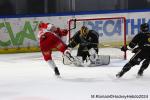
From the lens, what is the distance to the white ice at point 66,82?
5.34m

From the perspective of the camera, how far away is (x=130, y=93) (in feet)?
17.3

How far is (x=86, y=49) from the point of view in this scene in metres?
8.03

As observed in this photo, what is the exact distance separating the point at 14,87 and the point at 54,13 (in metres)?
4.61

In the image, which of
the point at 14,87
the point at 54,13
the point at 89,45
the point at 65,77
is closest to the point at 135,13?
the point at 54,13

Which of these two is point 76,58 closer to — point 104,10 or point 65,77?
point 65,77

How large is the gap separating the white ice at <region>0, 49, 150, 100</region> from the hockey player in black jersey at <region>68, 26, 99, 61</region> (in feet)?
1.33

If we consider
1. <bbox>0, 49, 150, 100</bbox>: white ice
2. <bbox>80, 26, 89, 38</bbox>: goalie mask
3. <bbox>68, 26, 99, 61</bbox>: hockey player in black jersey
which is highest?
<bbox>80, 26, 89, 38</bbox>: goalie mask

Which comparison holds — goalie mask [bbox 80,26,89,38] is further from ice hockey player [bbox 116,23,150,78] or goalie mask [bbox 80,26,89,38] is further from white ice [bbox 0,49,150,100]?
ice hockey player [bbox 116,23,150,78]

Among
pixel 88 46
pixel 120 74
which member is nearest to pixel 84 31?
pixel 88 46

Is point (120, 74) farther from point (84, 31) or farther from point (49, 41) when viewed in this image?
point (84, 31)

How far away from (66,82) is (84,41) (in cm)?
184

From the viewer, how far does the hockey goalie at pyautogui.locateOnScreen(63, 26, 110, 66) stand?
7758 millimetres

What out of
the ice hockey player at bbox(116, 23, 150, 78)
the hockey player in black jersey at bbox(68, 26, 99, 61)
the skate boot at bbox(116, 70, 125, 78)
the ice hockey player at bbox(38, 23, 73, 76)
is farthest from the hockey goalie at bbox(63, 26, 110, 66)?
the ice hockey player at bbox(116, 23, 150, 78)

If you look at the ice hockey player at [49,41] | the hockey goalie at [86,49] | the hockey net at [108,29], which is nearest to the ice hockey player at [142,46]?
the ice hockey player at [49,41]
